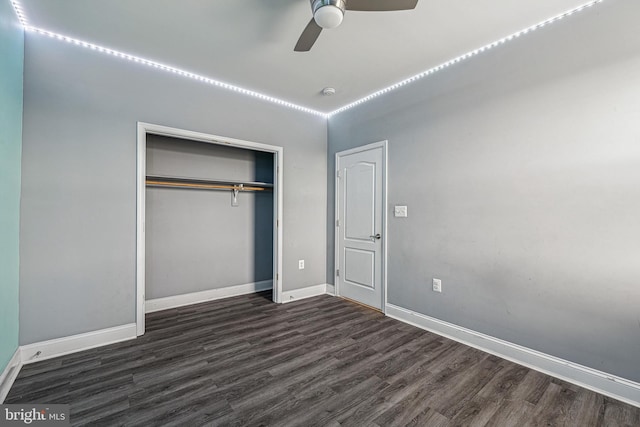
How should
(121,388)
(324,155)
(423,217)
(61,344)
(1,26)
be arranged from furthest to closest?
(324,155) < (423,217) < (61,344) < (121,388) < (1,26)

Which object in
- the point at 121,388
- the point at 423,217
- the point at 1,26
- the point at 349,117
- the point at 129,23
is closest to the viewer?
the point at 1,26

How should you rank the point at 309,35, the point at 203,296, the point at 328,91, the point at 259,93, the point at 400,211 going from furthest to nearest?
the point at 203,296 < the point at 259,93 < the point at 328,91 < the point at 400,211 < the point at 309,35

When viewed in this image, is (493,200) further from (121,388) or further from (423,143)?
(121,388)

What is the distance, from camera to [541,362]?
2.22 metres

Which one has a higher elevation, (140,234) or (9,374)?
(140,234)

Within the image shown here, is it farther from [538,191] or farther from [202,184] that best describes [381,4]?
[202,184]

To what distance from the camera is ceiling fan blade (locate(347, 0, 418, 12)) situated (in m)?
1.64

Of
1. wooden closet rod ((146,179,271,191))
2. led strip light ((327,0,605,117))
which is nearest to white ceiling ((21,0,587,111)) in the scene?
led strip light ((327,0,605,117))

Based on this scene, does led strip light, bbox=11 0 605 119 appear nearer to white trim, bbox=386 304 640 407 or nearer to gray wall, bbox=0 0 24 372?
gray wall, bbox=0 0 24 372

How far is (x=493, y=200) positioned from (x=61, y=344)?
13.5ft

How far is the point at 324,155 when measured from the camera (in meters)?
4.34

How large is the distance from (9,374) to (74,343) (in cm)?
48

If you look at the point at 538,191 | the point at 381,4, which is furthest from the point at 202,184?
the point at 538,191

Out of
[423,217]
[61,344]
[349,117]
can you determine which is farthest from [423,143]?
[61,344]
